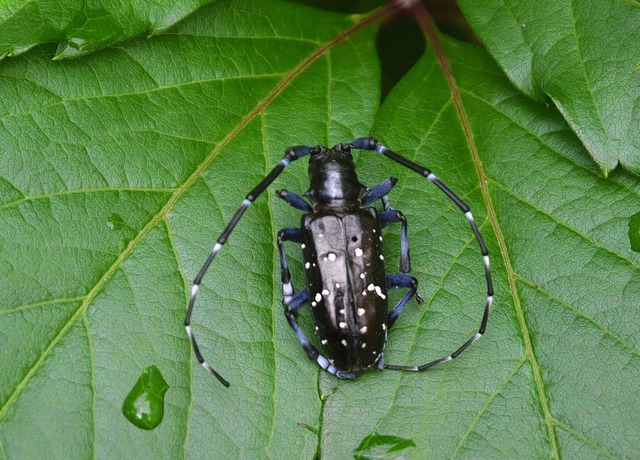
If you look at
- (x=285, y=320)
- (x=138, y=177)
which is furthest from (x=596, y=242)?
(x=138, y=177)

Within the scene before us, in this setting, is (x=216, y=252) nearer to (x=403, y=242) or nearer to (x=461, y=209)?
(x=403, y=242)

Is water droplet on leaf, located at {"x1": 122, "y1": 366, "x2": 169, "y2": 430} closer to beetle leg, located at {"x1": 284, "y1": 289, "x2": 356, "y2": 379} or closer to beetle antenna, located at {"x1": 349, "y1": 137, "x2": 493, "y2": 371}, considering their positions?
beetle leg, located at {"x1": 284, "y1": 289, "x2": 356, "y2": 379}

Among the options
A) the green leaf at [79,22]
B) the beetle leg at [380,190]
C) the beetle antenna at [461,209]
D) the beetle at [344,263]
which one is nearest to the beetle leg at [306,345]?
the beetle at [344,263]

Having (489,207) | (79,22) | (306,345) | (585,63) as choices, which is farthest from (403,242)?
(79,22)

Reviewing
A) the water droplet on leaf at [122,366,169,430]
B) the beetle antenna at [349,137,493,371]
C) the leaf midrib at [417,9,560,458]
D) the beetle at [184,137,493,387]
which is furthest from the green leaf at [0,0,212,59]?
the water droplet on leaf at [122,366,169,430]

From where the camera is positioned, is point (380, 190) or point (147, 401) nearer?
point (147, 401)
